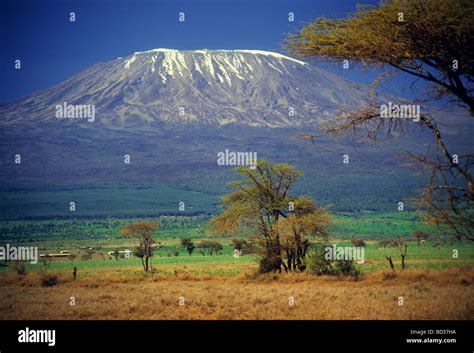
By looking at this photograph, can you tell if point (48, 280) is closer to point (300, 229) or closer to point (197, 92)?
point (300, 229)

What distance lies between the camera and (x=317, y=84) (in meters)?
154

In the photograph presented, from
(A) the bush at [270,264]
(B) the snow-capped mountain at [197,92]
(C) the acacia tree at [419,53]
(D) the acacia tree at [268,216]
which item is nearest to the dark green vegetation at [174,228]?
(D) the acacia tree at [268,216]

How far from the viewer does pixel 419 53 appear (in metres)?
10.8

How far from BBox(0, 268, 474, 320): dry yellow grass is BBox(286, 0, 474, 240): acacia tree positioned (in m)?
1.93

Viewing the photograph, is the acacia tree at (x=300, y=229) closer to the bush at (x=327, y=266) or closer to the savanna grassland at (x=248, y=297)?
the bush at (x=327, y=266)

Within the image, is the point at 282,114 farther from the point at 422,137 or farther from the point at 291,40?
the point at 291,40

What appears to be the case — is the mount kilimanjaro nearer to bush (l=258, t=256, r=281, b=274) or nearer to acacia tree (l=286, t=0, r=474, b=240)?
A: bush (l=258, t=256, r=281, b=274)

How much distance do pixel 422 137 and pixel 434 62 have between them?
257ft

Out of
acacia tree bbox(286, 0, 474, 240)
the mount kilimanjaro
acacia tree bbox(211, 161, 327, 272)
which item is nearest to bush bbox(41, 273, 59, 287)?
acacia tree bbox(211, 161, 327, 272)

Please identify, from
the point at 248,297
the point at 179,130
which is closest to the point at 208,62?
the point at 179,130

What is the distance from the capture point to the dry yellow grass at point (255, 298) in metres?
11.4

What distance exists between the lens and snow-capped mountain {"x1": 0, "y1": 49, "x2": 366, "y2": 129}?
449 ft

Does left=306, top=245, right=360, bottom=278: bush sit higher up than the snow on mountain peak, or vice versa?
the snow on mountain peak

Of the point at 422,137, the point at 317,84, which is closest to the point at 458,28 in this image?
the point at 422,137
